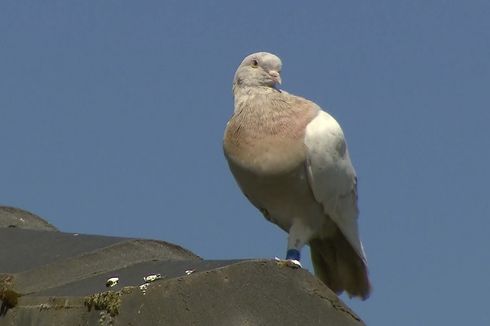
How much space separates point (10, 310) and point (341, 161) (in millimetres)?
3855

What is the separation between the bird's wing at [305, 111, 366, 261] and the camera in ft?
25.2

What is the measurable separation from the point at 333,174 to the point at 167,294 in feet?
12.8

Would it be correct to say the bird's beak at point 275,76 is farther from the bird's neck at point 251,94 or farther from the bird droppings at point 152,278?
the bird droppings at point 152,278

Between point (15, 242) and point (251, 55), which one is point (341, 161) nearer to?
point (251, 55)

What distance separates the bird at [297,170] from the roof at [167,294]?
2.42m

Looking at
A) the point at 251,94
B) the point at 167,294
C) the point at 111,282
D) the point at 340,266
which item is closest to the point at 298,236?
the point at 340,266

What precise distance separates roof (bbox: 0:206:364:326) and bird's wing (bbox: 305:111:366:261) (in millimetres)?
2694

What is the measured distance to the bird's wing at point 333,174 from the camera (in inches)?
303

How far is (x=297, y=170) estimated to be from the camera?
761 centimetres

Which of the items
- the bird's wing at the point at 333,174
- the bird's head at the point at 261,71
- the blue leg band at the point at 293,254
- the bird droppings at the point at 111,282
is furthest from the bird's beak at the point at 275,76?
the bird droppings at the point at 111,282

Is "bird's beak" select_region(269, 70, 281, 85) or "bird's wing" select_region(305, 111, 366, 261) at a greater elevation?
"bird's beak" select_region(269, 70, 281, 85)

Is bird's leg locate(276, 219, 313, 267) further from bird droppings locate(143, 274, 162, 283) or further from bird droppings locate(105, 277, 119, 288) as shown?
bird droppings locate(143, 274, 162, 283)

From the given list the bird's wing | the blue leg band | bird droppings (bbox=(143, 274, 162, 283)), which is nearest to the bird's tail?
the bird's wing

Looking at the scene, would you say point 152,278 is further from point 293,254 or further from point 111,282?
point 293,254
